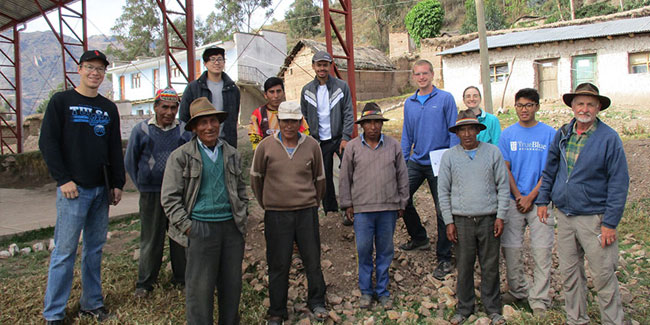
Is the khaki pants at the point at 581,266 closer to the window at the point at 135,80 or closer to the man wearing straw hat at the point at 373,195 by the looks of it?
the man wearing straw hat at the point at 373,195

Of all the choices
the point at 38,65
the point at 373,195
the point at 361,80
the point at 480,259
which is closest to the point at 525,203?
the point at 480,259

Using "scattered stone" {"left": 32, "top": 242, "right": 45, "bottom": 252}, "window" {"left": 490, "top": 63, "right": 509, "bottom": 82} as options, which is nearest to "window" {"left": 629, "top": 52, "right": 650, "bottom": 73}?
"window" {"left": 490, "top": 63, "right": 509, "bottom": 82}

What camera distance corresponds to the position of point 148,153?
157 inches

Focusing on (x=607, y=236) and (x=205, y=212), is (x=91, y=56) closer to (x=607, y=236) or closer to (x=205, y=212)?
(x=205, y=212)

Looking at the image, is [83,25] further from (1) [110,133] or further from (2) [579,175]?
(2) [579,175]

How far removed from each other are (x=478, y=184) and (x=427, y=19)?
30654 mm

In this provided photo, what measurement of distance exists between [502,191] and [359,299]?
5.46 feet

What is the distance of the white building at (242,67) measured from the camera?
92.1 ft

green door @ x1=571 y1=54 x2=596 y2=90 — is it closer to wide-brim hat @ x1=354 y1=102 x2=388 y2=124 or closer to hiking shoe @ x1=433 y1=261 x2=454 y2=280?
hiking shoe @ x1=433 y1=261 x2=454 y2=280

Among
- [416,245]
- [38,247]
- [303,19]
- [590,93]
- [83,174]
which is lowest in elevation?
[416,245]

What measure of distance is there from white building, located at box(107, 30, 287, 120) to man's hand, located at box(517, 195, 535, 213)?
22.8 meters

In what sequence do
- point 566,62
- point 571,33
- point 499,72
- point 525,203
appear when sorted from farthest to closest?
point 499,72
point 571,33
point 566,62
point 525,203

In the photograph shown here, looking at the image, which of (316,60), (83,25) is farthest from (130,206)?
(83,25)

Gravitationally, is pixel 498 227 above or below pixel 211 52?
below
